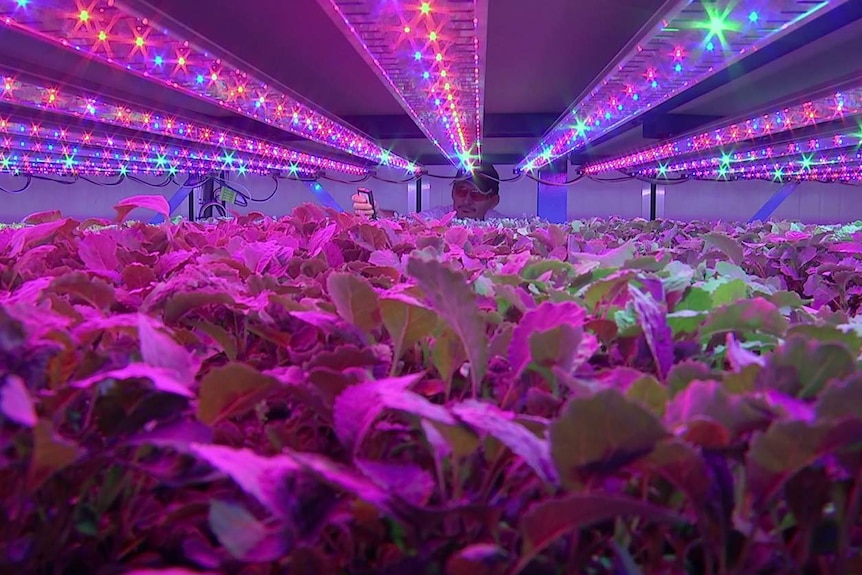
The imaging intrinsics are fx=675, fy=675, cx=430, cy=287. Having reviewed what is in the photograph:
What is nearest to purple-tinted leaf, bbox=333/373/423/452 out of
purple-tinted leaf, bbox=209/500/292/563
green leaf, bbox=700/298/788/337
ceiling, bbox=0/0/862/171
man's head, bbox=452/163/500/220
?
purple-tinted leaf, bbox=209/500/292/563

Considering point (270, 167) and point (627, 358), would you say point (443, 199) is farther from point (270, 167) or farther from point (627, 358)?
point (627, 358)

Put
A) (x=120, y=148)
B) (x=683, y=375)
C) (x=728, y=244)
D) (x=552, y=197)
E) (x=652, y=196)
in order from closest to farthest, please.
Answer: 1. (x=683, y=375)
2. (x=728, y=244)
3. (x=120, y=148)
4. (x=552, y=197)
5. (x=652, y=196)

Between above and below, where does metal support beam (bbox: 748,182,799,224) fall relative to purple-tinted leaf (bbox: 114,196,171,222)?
above

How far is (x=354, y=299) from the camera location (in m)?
0.85

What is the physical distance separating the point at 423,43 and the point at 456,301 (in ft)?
16.9

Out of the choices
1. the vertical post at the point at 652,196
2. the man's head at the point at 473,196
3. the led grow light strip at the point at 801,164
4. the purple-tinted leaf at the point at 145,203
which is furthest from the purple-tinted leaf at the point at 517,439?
the vertical post at the point at 652,196

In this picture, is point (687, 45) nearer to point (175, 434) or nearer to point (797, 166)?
point (175, 434)

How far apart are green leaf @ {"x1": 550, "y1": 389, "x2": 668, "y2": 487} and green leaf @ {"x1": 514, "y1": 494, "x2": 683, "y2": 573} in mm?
39

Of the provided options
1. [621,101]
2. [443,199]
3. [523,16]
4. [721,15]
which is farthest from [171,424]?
[443,199]

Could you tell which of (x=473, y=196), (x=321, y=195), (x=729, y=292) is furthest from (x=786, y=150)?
(x=321, y=195)

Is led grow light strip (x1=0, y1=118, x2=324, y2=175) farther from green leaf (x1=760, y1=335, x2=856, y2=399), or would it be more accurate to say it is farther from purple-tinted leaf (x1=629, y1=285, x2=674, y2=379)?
green leaf (x1=760, y1=335, x2=856, y2=399)

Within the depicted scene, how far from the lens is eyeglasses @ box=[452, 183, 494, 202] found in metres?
18.3

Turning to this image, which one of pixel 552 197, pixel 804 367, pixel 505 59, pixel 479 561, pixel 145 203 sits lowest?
pixel 479 561

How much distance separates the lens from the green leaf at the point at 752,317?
0.84 metres
